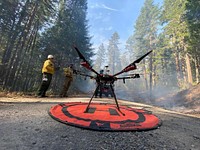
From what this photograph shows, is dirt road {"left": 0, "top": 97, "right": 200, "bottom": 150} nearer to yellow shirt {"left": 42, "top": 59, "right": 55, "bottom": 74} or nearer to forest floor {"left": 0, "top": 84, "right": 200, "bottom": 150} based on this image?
forest floor {"left": 0, "top": 84, "right": 200, "bottom": 150}

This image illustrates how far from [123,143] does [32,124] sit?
1.93 m

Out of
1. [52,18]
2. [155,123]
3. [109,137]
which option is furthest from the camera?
[52,18]

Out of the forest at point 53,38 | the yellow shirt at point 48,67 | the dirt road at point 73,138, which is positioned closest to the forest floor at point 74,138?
the dirt road at point 73,138

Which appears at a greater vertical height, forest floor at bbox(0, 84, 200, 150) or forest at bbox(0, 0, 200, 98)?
forest at bbox(0, 0, 200, 98)

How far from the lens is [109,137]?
9.84 feet

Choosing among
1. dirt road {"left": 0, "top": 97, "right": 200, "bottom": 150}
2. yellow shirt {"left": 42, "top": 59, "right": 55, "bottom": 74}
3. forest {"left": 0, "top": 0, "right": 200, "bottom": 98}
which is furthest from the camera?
forest {"left": 0, "top": 0, "right": 200, "bottom": 98}

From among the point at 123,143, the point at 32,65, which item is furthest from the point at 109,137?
the point at 32,65

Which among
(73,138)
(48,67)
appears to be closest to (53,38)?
(48,67)

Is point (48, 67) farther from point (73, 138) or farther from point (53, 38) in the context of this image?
point (53, 38)

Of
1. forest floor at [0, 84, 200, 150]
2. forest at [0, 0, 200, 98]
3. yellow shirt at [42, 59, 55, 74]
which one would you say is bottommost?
forest floor at [0, 84, 200, 150]

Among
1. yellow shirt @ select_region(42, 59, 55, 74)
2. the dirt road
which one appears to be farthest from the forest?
the dirt road

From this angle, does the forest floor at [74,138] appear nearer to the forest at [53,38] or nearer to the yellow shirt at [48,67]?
the yellow shirt at [48,67]

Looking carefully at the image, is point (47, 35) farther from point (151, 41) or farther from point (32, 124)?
point (151, 41)

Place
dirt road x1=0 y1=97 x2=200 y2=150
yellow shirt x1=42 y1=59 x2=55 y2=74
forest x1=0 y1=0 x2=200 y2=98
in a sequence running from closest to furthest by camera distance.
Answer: dirt road x1=0 y1=97 x2=200 y2=150
yellow shirt x1=42 y1=59 x2=55 y2=74
forest x1=0 y1=0 x2=200 y2=98
